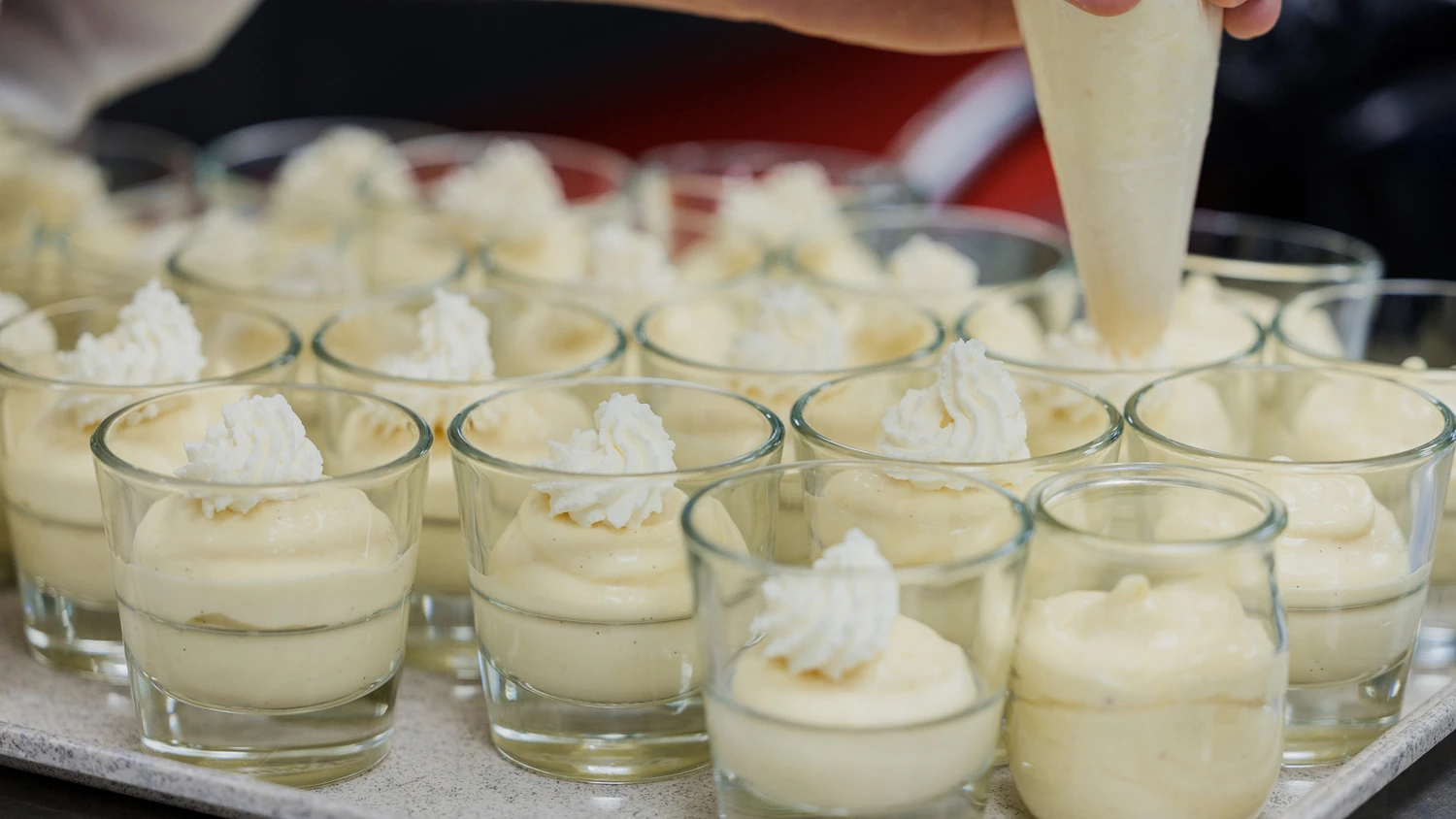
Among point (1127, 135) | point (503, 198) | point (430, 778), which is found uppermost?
point (1127, 135)

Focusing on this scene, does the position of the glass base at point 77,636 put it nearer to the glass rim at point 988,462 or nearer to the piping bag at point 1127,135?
the glass rim at point 988,462

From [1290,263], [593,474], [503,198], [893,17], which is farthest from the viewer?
[503,198]

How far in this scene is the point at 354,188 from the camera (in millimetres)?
1696

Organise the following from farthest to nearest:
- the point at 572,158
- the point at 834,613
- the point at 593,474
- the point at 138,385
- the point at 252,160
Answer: the point at 252,160, the point at 572,158, the point at 138,385, the point at 593,474, the point at 834,613

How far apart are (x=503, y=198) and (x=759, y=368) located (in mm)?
548

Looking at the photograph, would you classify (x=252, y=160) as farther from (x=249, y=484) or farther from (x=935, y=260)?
(x=249, y=484)

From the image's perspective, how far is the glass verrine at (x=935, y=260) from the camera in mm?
1356

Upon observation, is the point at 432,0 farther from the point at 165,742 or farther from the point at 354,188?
the point at 165,742

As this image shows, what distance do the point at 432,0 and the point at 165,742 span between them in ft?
7.72

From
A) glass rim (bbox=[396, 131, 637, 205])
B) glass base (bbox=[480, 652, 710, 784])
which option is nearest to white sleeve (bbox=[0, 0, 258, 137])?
glass rim (bbox=[396, 131, 637, 205])

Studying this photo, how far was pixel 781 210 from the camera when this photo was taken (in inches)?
63.6

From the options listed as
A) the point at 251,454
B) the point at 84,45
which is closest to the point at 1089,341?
the point at 251,454

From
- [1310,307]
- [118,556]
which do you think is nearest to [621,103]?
[1310,307]

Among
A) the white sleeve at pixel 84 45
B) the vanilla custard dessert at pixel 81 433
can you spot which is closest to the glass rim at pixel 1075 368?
the vanilla custard dessert at pixel 81 433
